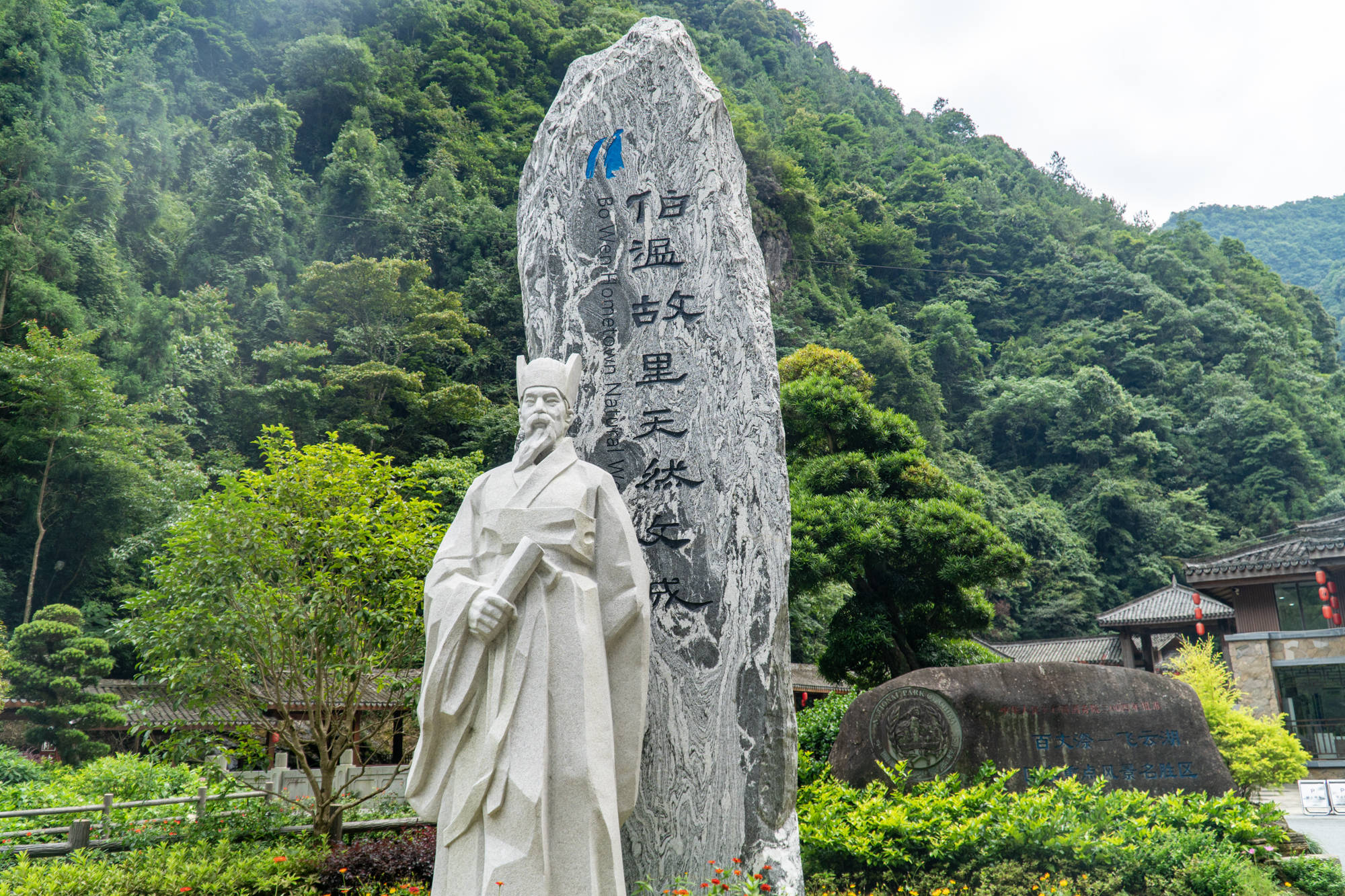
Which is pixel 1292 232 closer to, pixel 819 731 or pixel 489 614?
pixel 819 731

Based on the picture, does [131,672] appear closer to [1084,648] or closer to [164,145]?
[164,145]

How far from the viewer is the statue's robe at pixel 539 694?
333cm

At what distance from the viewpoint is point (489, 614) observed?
11.4ft

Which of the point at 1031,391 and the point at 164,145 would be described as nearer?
the point at 164,145

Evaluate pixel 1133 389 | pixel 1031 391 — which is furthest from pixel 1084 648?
pixel 1133 389

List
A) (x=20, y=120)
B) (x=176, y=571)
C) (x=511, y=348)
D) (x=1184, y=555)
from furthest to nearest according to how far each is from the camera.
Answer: (x=1184, y=555) → (x=511, y=348) → (x=20, y=120) → (x=176, y=571)

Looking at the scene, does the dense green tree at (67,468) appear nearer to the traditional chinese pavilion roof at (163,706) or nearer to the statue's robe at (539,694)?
the traditional chinese pavilion roof at (163,706)

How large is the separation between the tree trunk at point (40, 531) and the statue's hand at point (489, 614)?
65.8 ft

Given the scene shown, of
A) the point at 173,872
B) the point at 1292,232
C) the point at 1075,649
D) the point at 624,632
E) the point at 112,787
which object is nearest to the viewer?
the point at 624,632

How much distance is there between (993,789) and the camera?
6.24 metres

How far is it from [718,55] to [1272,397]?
103 ft

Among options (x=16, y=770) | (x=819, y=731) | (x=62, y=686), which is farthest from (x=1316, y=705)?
(x=62, y=686)

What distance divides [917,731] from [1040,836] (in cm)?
232

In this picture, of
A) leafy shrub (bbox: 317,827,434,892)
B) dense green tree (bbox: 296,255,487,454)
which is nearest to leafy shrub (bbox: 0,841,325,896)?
leafy shrub (bbox: 317,827,434,892)
